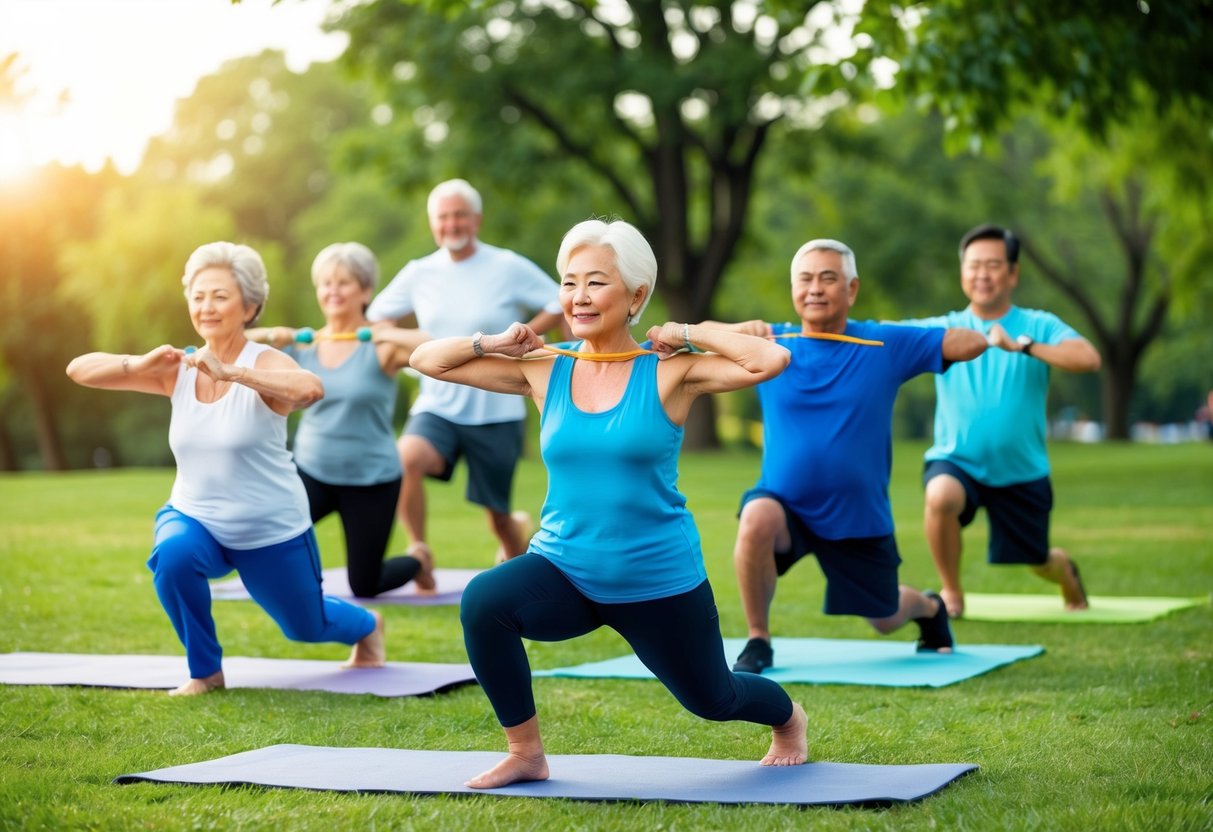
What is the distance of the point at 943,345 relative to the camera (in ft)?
22.9

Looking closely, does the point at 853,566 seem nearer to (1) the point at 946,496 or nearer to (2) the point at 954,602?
(1) the point at 946,496

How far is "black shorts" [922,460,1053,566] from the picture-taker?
29.5ft

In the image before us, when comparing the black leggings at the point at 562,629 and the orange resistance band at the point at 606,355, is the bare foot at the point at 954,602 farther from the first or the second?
the orange resistance band at the point at 606,355

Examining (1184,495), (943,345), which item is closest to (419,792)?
(943,345)

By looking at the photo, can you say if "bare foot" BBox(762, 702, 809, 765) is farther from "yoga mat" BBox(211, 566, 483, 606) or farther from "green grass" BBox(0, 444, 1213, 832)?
"yoga mat" BBox(211, 566, 483, 606)

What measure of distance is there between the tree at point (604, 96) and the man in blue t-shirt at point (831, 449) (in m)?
19.4

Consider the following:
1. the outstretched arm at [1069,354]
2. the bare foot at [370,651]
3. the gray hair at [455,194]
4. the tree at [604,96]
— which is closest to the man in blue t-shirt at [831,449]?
the outstretched arm at [1069,354]

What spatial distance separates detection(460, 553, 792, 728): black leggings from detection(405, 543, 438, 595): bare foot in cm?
503

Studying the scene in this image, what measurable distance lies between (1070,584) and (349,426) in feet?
14.1

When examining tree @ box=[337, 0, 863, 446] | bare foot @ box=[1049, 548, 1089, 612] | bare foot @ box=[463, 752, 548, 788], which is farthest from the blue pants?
tree @ box=[337, 0, 863, 446]

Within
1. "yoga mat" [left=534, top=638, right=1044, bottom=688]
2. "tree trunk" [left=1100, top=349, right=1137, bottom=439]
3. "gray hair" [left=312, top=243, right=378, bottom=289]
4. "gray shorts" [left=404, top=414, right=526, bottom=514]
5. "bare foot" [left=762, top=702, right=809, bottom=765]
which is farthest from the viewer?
"tree trunk" [left=1100, top=349, right=1137, bottom=439]

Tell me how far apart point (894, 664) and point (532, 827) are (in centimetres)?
352

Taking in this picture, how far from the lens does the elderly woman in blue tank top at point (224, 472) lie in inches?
261

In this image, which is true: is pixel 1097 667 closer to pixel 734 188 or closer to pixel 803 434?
pixel 803 434
